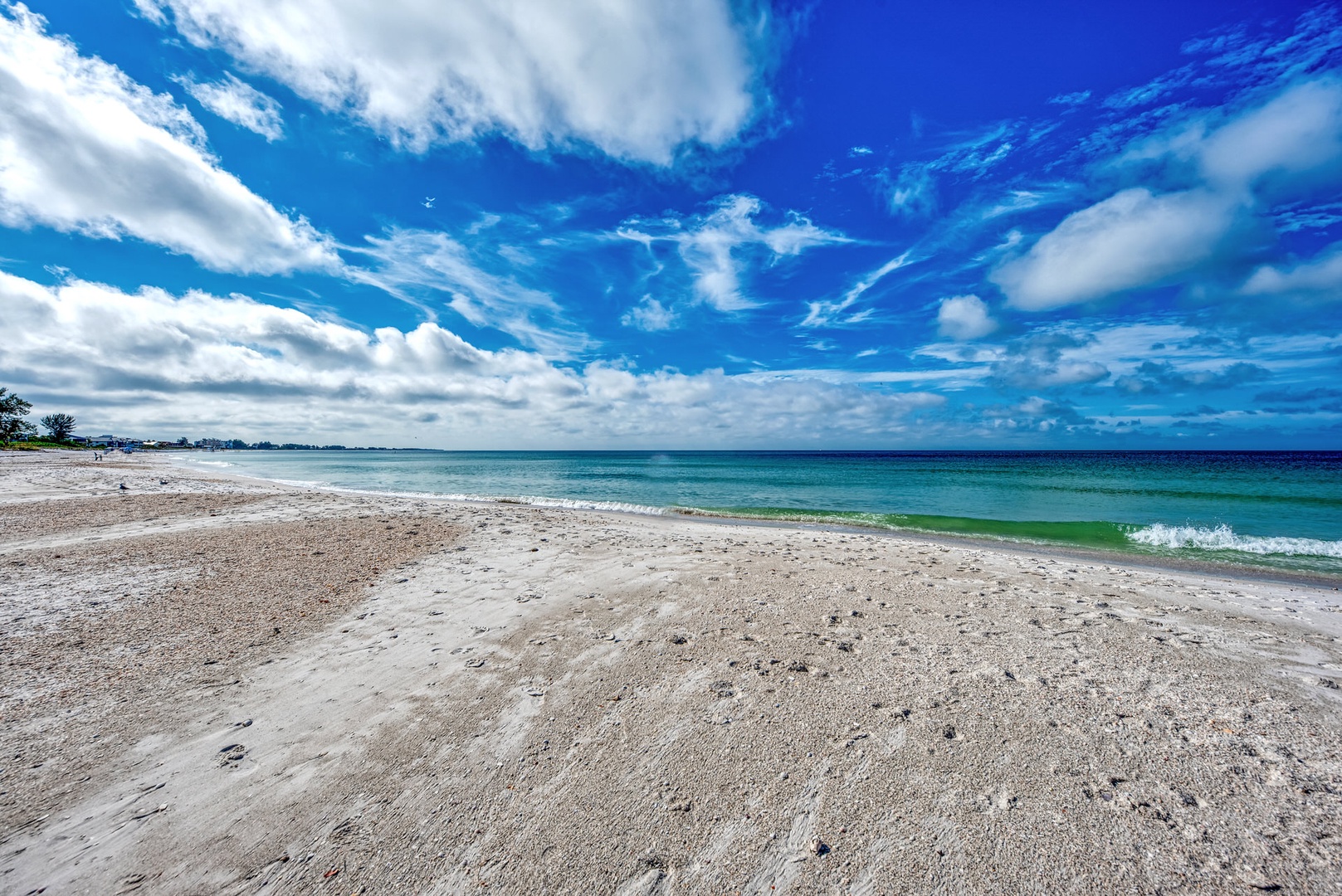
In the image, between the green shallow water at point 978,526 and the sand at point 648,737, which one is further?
the green shallow water at point 978,526

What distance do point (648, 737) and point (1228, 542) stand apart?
22.3 m

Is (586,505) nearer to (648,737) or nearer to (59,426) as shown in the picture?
(648,737)

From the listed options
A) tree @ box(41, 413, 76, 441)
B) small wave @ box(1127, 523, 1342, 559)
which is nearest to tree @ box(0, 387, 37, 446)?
tree @ box(41, 413, 76, 441)

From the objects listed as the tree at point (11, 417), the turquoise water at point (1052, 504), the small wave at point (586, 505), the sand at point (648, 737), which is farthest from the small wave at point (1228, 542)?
the tree at point (11, 417)

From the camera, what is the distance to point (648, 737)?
14.5ft

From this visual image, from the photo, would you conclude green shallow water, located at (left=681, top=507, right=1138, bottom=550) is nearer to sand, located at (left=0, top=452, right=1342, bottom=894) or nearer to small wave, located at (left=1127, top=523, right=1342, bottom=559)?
small wave, located at (left=1127, top=523, right=1342, bottom=559)

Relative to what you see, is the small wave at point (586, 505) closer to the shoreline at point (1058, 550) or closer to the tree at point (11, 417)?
the shoreline at point (1058, 550)

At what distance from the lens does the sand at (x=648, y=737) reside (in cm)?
314

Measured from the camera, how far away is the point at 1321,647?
6.85 m

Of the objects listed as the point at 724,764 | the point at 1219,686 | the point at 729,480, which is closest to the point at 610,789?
the point at 724,764

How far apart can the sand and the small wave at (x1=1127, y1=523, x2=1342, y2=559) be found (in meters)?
8.38

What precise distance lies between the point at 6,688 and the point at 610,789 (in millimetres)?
6456

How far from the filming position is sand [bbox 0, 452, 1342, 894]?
3.14m

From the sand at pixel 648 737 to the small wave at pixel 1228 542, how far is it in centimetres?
838
